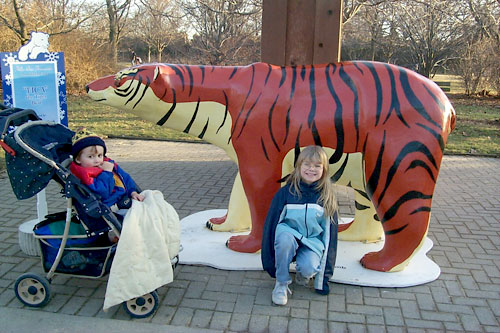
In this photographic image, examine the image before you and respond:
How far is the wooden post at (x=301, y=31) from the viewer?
481 cm

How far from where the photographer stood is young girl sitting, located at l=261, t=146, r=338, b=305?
3.33 meters

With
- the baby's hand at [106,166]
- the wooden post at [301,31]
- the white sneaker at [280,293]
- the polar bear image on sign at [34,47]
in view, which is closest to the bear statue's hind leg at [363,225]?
the white sneaker at [280,293]

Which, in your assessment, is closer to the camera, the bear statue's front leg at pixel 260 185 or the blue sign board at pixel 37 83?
the bear statue's front leg at pixel 260 185

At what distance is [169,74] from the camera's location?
3.79 metres

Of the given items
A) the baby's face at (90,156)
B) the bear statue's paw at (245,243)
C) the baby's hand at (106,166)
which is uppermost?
the baby's face at (90,156)

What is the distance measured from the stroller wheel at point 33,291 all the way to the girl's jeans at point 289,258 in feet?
5.69

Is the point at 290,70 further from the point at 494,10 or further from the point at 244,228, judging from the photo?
the point at 494,10

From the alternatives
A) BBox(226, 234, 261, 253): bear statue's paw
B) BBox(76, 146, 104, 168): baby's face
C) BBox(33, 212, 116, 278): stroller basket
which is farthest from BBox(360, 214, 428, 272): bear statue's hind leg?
BBox(76, 146, 104, 168): baby's face

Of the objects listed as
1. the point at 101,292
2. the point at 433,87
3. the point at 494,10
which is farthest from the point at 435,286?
the point at 494,10

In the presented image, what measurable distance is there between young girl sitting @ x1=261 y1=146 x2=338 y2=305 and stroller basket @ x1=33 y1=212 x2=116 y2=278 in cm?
122

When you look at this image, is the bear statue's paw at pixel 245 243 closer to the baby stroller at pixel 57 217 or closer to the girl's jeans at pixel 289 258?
the girl's jeans at pixel 289 258

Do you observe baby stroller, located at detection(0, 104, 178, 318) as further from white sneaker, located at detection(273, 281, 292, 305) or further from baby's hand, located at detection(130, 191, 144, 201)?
white sneaker, located at detection(273, 281, 292, 305)

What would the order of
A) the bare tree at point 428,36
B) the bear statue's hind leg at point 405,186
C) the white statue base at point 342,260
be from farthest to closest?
1. the bare tree at point 428,36
2. the white statue base at point 342,260
3. the bear statue's hind leg at point 405,186

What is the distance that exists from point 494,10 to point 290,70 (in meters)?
20.3
